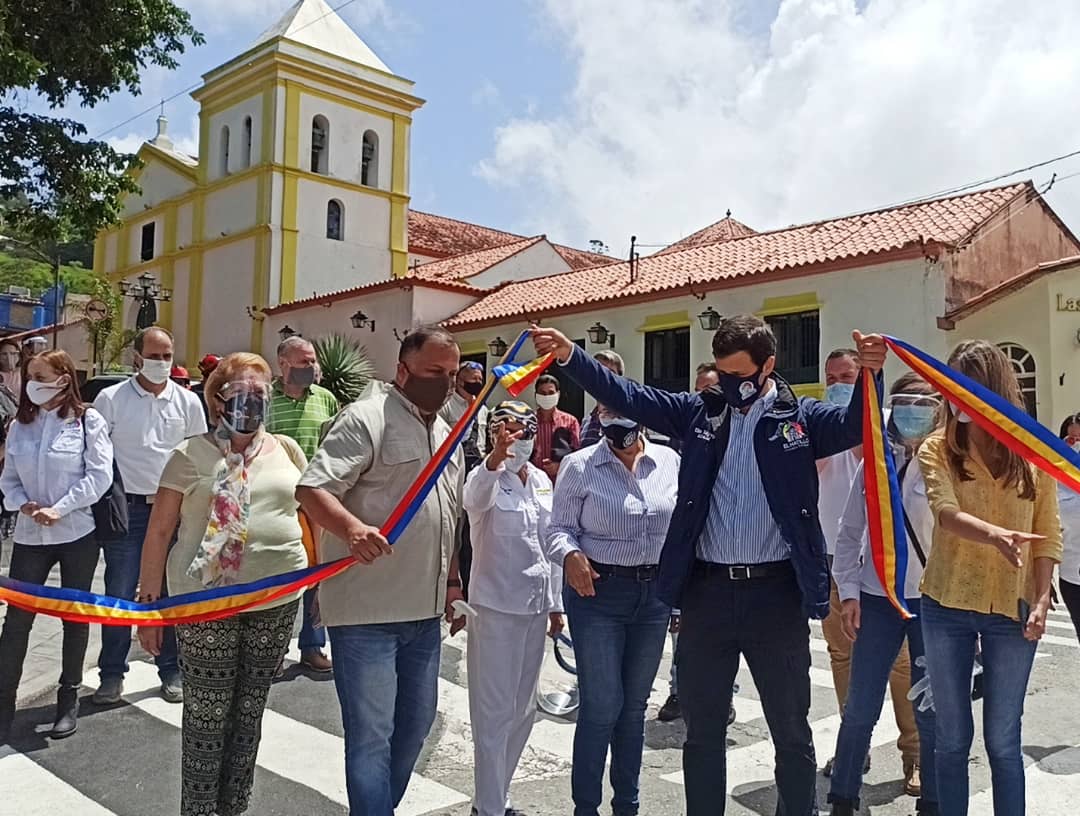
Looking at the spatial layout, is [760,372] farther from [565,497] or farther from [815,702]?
[815,702]

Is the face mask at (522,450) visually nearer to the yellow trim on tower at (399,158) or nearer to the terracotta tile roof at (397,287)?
the terracotta tile roof at (397,287)

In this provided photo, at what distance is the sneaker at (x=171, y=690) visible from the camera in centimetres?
580

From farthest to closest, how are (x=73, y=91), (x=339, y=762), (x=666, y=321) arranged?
(x=666, y=321) < (x=73, y=91) < (x=339, y=762)

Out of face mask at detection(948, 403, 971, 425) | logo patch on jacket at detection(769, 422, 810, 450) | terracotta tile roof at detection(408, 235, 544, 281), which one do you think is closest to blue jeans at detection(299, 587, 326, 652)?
logo patch on jacket at detection(769, 422, 810, 450)

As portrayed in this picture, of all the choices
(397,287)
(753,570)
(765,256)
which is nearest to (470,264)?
(397,287)

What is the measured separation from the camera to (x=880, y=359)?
3367 mm

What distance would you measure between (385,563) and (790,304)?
642 inches

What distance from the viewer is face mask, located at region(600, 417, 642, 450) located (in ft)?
13.8

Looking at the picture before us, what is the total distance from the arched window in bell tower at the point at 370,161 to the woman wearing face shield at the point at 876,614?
109 ft

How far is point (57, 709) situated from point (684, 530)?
3.76 m

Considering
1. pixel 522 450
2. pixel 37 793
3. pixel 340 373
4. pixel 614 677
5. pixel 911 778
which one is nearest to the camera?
pixel 614 677

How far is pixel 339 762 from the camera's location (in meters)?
4.95

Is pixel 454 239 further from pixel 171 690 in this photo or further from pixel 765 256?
pixel 171 690

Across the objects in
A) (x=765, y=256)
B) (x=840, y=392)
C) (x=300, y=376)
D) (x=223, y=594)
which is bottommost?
(x=223, y=594)
